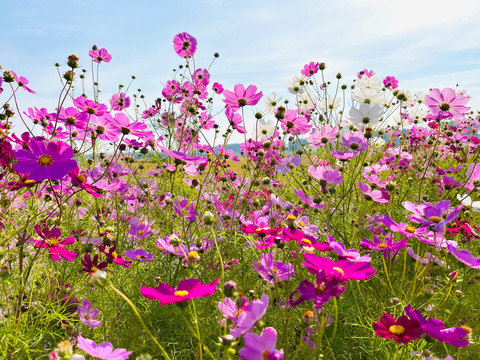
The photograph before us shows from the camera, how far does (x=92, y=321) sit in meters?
1.21

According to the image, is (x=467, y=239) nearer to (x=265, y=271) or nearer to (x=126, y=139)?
(x=265, y=271)

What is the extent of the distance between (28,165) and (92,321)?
64 centimetres

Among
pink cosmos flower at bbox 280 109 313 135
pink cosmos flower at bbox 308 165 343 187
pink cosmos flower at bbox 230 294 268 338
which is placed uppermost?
pink cosmos flower at bbox 280 109 313 135

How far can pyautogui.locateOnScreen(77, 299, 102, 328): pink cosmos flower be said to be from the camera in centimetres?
120

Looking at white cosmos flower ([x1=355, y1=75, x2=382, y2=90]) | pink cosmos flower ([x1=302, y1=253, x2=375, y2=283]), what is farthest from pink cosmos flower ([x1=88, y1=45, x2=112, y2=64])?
pink cosmos flower ([x1=302, y1=253, x2=375, y2=283])

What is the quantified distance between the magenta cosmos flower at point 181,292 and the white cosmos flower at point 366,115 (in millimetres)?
1222

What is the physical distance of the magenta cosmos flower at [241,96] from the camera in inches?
55.0

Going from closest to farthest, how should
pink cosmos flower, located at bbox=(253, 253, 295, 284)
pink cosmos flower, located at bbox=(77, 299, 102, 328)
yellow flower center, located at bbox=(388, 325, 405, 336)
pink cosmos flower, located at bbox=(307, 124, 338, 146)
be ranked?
1. yellow flower center, located at bbox=(388, 325, 405, 336)
2. pink cosmos flower, located at bbox=(253, 253, 295, 284)
3. pink cosmos flower, located at bbox=(77, 299, 102, 328)
4. pink cosmos flower, located at bbox=(307, 124, 338, 146)

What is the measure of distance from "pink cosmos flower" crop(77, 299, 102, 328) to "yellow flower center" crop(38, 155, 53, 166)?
2.04 ft

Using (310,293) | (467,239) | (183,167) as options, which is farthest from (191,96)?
(310,293)

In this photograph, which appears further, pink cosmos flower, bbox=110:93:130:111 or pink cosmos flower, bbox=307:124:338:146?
pink cosmos flower, bbox=110:93:130:111

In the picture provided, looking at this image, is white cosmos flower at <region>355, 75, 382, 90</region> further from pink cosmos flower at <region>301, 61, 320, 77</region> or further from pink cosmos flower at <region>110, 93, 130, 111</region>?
pink cosmos flower at <region>110, 93, 130, 111</region>

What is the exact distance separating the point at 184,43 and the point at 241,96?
3.14ft

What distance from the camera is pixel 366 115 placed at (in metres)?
1.65
